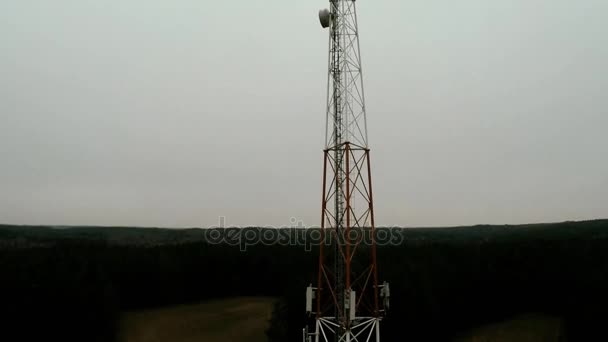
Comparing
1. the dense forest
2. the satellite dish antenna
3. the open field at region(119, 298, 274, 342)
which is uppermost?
the satellite dish antenna

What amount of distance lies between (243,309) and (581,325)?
34179 millimetres

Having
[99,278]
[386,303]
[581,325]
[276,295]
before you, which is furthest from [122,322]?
[581,325]

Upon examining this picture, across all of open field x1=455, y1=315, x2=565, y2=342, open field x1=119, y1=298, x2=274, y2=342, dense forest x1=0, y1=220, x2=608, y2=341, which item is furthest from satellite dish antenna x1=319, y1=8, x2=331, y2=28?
open field x1=455, y1=315, x2=565, y2=342

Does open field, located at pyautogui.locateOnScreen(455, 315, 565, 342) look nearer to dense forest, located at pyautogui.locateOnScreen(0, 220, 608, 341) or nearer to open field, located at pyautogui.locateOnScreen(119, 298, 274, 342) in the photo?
dense forest, located at pyautogui.locateOnScreen(0, 220, 608, 341)

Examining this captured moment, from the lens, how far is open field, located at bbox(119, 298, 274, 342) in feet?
133

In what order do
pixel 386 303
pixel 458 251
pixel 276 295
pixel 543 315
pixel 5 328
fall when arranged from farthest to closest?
pixel 276 295
pixel 458 251
pixel 543 315
pixel 5 328
pixel 386 303

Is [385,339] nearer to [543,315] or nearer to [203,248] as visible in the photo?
[543,315]

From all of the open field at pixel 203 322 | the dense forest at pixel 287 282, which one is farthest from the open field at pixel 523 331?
the open field at pixel 203 322

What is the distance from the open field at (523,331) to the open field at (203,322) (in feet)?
69.2

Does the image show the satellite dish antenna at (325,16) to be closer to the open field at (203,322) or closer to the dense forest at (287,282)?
the dense forest at (287,282)

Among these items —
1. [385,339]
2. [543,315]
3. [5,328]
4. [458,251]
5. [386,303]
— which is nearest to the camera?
[386,303]

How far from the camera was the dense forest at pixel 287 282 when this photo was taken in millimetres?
35906

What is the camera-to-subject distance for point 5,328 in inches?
1287

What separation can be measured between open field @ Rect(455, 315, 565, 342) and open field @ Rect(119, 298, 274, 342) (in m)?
21.1
